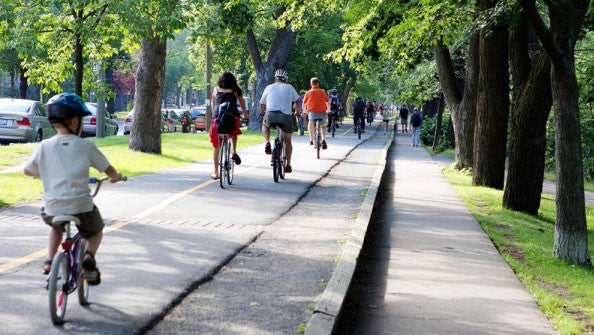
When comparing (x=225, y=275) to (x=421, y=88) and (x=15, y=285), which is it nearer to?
(x=15, y=285)

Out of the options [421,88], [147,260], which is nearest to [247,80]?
[421,88]

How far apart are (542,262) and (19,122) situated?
65.1 feet

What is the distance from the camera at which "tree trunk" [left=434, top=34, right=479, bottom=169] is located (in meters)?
21.1

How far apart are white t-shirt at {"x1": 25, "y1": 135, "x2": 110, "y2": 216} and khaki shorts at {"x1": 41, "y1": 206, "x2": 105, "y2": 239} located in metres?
0.07

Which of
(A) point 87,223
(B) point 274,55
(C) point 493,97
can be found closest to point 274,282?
(A) point 87,223

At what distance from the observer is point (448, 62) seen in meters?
22.6

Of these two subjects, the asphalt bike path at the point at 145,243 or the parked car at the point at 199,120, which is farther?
the parked car at the point at 199,120

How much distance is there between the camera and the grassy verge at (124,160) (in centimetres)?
1167

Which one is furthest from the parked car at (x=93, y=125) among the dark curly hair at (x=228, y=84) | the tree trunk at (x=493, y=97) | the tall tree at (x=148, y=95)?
the dark curly hair at (x=228, y=84)

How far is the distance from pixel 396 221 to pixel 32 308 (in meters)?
6.64

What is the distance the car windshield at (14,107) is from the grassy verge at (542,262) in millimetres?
15456

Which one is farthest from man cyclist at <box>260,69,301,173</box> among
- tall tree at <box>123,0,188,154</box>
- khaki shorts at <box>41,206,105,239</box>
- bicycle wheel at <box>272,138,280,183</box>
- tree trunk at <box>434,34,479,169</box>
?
khaki shorts at <box>41,206,105,239</box>

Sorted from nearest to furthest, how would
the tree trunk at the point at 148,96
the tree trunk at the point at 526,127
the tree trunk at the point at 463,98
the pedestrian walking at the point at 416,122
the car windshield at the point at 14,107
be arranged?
the tree trunk at the point at 526,127
the tree trunk at the point at 148,96
the tree trunk at the point at 463,98
the car windshield at the point at 14,107
the pedestrian walking at the point at 416,122

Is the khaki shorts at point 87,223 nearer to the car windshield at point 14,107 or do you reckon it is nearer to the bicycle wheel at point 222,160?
the bicycle wheel at point 222,160
